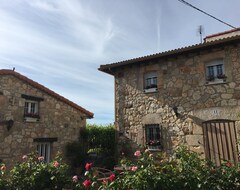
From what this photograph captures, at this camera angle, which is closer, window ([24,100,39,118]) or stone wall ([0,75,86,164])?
stone wall ([0,75,86,164])

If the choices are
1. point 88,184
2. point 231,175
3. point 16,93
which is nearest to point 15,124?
point 16,93

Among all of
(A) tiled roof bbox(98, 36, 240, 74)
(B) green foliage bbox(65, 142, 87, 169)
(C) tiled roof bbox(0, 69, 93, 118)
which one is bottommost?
(B) green foliage bbox(65, 142, 87, 169)

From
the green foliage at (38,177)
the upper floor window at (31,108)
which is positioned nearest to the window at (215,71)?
the green foliage at (38,177)

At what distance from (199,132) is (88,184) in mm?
5346

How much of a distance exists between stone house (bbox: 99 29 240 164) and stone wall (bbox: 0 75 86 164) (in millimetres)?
2762

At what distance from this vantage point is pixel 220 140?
7438 millimetres

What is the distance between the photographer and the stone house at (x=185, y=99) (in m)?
7.41

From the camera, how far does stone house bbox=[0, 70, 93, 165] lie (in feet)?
28.0

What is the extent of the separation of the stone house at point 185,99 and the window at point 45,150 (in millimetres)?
3320

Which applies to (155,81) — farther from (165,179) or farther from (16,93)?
(165,179)

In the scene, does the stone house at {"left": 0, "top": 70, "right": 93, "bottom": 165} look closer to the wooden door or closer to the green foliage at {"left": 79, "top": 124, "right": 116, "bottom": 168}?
the green foliage at {"left": 79, "top": 124, "right": 116, "bottom": 168}

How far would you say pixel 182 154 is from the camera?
409 cm

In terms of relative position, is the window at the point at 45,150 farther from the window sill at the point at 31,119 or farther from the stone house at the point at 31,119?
the window sill at the point at 31,119

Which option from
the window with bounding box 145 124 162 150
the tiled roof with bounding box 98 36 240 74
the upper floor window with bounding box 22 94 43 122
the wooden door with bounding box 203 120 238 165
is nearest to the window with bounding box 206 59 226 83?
the tiled roof with bounding box 98 36 240 74
